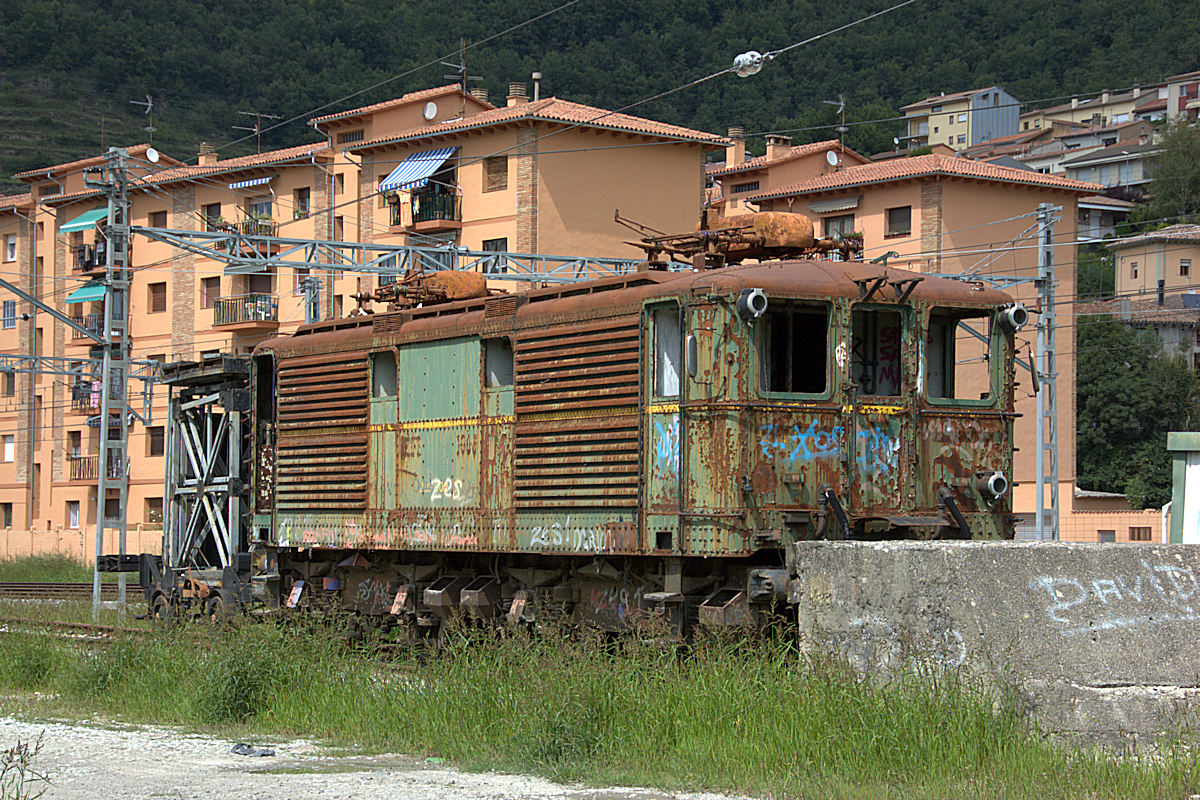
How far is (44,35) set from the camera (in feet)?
339

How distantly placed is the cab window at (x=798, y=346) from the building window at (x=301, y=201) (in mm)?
46020

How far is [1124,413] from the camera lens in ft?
220

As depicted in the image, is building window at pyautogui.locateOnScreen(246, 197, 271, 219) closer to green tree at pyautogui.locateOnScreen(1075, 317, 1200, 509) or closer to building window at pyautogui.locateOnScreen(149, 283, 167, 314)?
building window at pyautogui.locateOnScreen(149, 283, 167, 314)

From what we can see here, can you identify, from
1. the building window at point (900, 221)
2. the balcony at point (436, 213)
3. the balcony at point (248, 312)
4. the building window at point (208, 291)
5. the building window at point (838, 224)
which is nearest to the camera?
the balcony at point (436, 213)

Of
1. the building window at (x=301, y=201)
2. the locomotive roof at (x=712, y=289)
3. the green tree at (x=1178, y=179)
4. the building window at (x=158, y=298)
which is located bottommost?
the locomotive roof at (x=712, y=289)

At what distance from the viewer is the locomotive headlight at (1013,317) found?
559 inches

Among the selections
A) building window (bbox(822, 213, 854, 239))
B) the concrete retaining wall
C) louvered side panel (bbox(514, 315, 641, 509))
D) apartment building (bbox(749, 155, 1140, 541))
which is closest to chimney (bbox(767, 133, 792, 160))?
apartment building (bbox(749, 155, 1140, 541))

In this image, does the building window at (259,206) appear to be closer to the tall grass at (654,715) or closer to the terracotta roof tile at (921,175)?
the terracotta roof tile at (921,175)

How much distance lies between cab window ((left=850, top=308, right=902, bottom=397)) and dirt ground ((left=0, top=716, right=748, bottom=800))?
5640mm

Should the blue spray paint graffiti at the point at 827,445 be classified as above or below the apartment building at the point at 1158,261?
below

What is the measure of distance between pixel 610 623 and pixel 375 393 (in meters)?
4.68

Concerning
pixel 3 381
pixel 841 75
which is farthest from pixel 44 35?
pixel 841 75

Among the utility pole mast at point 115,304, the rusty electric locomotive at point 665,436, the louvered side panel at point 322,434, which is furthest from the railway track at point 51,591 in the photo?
the rusty electric locomotive at point 665,436

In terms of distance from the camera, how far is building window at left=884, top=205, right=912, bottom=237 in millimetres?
52875
